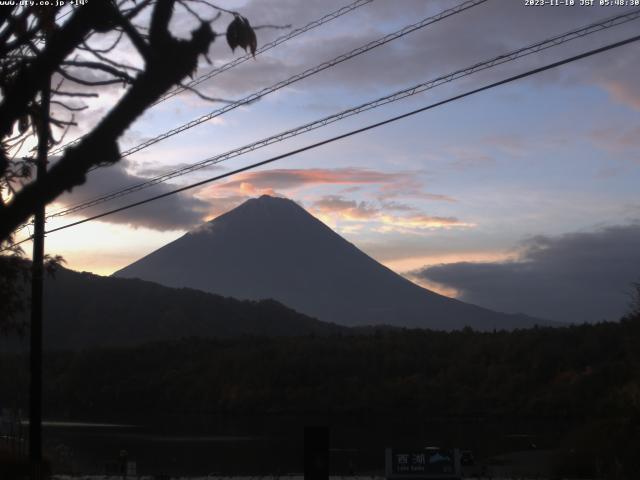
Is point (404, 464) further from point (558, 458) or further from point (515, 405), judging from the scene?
point (515, 405)

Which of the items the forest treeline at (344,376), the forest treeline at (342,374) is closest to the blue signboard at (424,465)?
Answer: the forest treeline at (344,376)

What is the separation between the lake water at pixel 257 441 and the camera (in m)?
45.6

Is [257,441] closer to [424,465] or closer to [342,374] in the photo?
[342,374]

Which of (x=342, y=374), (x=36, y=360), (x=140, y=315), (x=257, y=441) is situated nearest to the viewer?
(x=36, y=360)

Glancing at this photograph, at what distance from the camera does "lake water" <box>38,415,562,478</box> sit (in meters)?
45.6

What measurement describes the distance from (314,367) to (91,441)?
47220 millimetres

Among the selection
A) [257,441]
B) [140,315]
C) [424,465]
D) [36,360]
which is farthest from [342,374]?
[424,465]

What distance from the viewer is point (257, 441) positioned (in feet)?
217

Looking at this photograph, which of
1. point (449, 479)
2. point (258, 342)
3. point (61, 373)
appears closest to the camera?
point (449, 479)

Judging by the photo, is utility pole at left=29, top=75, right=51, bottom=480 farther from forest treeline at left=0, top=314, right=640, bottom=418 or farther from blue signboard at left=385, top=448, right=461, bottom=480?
forest treeline at left=0, top=314, right=640, bottom=418

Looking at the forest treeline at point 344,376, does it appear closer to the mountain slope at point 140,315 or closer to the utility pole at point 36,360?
the mountain slope at point 140,315

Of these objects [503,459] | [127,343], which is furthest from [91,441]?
[127,343]

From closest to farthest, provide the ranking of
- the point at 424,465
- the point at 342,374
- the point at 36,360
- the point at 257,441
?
1. the point at 424,465
2. the point at 36,360
3. the point at 257,441
4. the point at 342,374

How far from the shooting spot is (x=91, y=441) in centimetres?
6019
